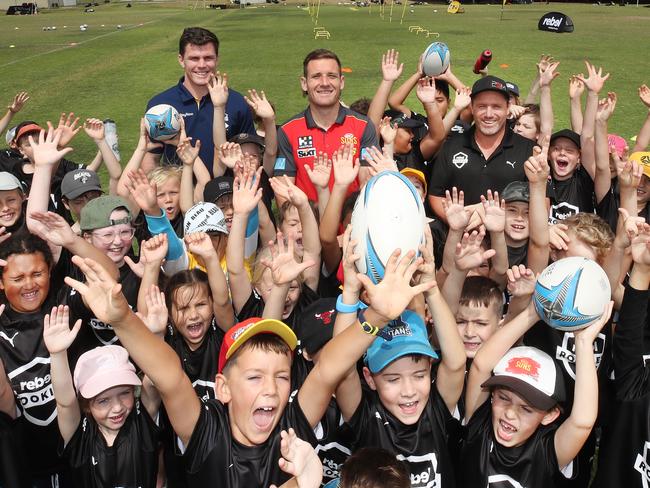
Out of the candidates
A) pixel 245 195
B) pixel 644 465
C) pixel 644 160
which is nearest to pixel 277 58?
pixel 644 160

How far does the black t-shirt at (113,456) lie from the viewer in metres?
3.24

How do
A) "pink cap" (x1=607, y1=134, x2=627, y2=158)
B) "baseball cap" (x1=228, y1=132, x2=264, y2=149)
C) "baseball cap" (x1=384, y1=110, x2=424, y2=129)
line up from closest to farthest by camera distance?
"pink cap" (x1=607, y1=134, x2=627, y2=158)
"baseball cap" (x1=228, y1=132, x2=264, y2=149)
"baseball cap" (x1=384, y1=110, x2=424, y2=129)

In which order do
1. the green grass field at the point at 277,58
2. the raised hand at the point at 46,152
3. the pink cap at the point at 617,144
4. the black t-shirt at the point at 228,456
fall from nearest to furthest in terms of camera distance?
1. the black t-shirt at the point at 228,456
2. the raised hand at the point at 46,152
3. the pink cap at the point at 617,144
4. the green grass field at the point at 277,58

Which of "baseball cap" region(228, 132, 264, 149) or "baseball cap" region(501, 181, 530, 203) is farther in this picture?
"baseball cap" region(228, 132, 264, 149)

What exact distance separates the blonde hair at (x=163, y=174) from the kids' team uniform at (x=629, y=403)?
12.3 feet

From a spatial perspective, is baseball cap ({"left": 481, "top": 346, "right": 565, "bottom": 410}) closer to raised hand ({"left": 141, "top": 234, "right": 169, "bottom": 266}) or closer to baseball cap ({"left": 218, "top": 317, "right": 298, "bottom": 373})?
baseball cap ({"left": 218, "top": 317, "right": 298, "bottom": 373})

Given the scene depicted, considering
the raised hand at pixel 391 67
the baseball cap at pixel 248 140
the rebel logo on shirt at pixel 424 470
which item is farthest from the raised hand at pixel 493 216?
the raised hand at pixel 391 67

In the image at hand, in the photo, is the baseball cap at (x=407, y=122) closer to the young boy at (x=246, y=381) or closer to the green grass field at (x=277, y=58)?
the young boy at (x=246, y=381)

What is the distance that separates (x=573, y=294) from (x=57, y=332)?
2.69 meters

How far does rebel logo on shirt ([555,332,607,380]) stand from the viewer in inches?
145

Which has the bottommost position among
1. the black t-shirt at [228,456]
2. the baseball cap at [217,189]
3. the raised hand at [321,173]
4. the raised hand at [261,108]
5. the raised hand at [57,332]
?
the black t-shirt at [228,456]

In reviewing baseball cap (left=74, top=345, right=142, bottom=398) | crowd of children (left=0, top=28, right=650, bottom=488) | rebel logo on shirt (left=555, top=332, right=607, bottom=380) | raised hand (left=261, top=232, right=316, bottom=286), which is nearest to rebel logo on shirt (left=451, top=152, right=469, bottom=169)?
crowd of children (left=0, top=28, right=650, bottom=488)

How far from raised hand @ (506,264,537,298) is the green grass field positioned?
9.90 meters

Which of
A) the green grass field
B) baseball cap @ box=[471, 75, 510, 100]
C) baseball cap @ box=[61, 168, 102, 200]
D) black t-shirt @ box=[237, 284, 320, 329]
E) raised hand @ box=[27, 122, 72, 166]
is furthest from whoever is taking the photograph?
the green grass field
